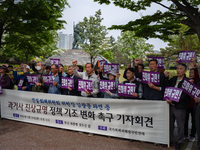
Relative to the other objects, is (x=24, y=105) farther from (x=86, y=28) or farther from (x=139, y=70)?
(x=86, y=28)

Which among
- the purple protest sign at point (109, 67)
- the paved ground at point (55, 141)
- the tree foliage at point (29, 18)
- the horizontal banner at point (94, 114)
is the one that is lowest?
the paved ground at point (55, 141)

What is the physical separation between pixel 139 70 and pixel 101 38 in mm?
29702

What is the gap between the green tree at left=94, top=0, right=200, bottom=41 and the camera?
10.2 m

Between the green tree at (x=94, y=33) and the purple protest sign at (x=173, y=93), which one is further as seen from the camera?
the green tree at (x=94, y=33)

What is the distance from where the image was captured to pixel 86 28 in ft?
111

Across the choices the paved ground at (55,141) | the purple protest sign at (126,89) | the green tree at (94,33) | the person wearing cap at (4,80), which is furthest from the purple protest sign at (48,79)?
the green tree at (94,33)

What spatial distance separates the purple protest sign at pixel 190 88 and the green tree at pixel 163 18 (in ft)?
24.4

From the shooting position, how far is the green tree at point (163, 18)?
10.2m

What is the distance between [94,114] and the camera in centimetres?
502

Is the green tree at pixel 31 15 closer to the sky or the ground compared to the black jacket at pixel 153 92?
closer to the sky

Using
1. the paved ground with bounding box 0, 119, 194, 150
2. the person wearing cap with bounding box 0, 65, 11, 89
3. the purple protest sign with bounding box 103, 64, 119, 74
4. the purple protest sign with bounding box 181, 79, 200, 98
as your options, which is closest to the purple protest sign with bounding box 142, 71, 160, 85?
the purple protest sign with bounding box 181, 79, 200, 98

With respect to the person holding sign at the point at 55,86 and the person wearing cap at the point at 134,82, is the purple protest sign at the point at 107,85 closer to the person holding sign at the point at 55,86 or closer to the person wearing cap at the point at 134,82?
the person wearing cap at the point at 134,82

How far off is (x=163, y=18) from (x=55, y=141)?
1055 centimetres

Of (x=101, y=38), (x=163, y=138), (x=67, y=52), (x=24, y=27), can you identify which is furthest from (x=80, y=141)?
(x=67, y=52)
